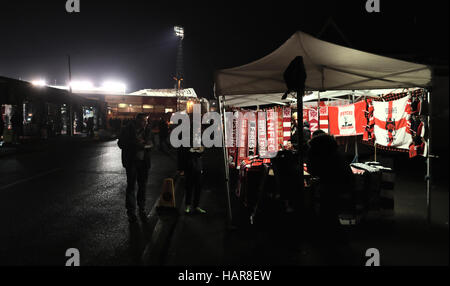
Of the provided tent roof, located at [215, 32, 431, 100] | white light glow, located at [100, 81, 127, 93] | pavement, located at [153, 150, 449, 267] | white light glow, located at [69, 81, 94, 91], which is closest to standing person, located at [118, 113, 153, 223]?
pavement, located at [153, 150, 449, 267]

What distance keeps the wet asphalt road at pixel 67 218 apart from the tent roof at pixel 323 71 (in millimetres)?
3013

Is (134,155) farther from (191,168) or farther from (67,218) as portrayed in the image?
(67,218)

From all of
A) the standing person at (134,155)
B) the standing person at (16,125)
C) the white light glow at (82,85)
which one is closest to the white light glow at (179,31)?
the white light glow at (82,85)

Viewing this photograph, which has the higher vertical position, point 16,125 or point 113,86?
point 113,86

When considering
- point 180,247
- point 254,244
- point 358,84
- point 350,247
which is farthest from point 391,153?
point 180,247

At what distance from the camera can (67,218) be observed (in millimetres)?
5094

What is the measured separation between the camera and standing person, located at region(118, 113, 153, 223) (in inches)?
194

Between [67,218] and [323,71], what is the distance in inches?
220

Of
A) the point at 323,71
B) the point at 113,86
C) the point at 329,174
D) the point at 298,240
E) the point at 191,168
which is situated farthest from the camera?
the point at 113,86

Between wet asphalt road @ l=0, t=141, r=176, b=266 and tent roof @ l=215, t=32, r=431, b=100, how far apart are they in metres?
3.01

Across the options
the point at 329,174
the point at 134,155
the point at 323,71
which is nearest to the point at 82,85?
the point at 134,155

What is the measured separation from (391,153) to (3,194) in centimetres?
1450

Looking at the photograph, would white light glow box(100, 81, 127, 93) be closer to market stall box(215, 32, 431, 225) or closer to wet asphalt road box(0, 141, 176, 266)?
wet asphalt road box(0, 141, 176, 266)

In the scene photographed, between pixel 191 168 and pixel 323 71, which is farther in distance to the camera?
pixel 191 168
